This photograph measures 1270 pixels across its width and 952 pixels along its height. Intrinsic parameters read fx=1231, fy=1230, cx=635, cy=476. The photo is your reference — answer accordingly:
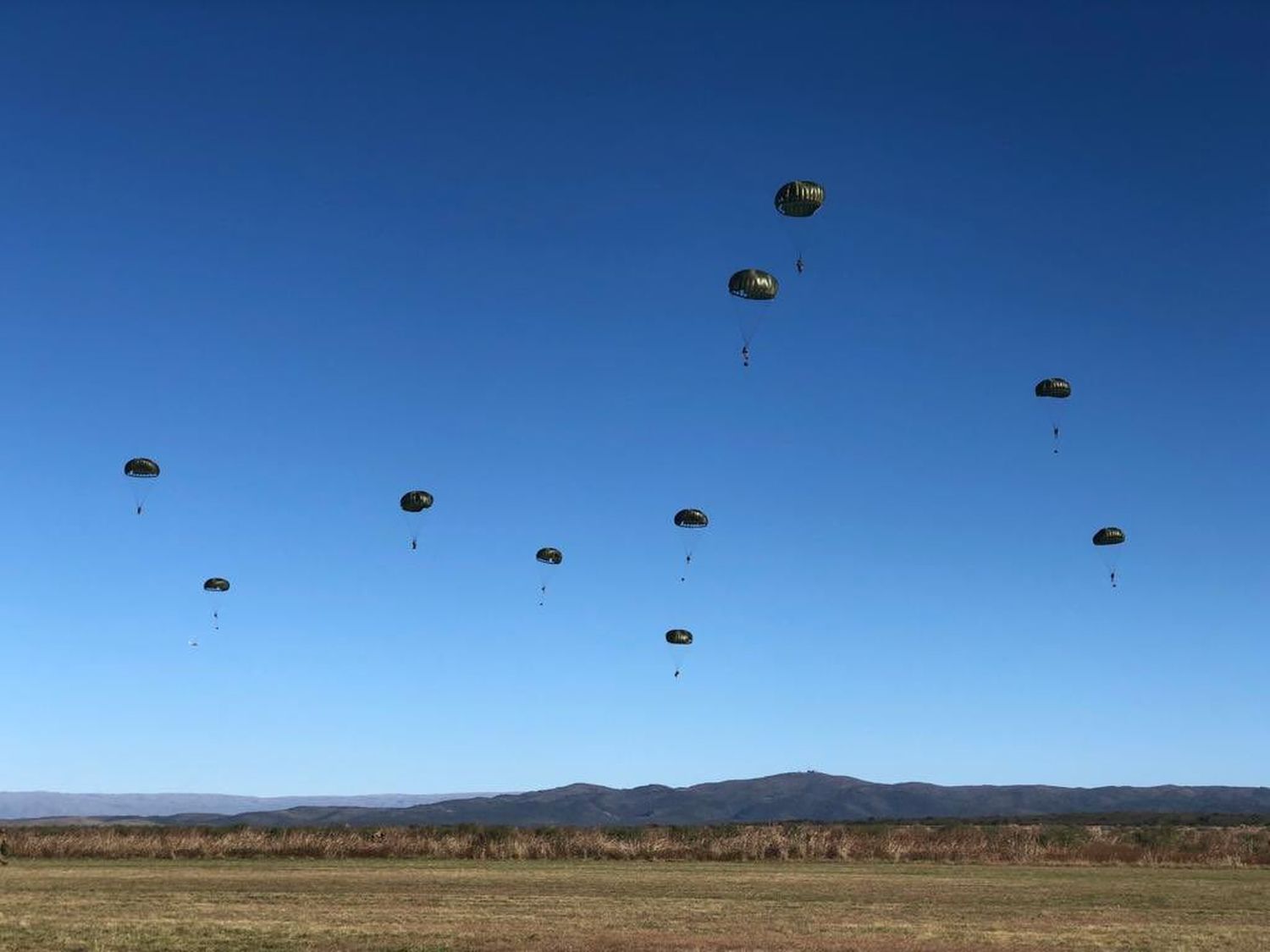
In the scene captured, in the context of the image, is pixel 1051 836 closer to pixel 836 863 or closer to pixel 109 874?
pixel 836 863

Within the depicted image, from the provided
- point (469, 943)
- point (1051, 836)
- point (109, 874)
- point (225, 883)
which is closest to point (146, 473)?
point (109, 874)

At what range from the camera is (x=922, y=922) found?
112 feet

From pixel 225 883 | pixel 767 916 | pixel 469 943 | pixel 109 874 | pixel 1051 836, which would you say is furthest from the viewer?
pixel 1051 836

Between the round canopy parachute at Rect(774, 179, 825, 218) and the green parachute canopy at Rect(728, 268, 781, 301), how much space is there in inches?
116

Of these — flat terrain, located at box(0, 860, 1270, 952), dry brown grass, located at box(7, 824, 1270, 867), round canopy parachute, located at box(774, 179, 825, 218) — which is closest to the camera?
flat terrain, located at box(0, 860, 1270, 952)

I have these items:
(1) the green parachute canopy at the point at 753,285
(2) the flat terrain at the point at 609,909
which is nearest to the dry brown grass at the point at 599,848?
(2) the flat terrain at the point at 609,909

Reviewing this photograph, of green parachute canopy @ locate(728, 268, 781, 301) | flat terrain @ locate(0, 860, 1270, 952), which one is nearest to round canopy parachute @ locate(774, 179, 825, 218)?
green parachute canopy @ locate(728, 268, 781, 301)

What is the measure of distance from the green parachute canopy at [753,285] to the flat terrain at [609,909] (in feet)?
82.1

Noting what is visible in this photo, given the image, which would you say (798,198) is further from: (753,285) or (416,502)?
(416,502)

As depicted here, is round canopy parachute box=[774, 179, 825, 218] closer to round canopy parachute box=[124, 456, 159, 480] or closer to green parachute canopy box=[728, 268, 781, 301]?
green parachute canopy box=[728, 268, 781, 301]

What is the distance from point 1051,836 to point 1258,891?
4200 cm

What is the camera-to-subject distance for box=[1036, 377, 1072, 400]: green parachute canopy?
215 ft

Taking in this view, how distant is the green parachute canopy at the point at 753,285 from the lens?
5478 centimetres

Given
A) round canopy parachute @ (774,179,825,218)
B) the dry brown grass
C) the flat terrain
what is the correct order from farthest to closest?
the dry brown grass, round canopy parachute @ (774,179,825,218), the flat terrain
